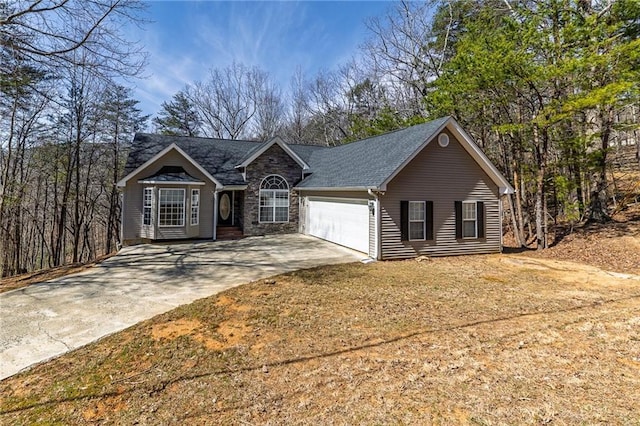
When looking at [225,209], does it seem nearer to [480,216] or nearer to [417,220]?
[417,220]

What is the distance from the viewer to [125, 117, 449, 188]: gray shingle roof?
11995mm

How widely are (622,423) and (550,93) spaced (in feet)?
44.2

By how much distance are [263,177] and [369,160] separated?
622 centimetres

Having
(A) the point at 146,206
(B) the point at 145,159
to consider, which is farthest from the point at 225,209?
(B) the point at 145,159

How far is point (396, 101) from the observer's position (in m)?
25.9

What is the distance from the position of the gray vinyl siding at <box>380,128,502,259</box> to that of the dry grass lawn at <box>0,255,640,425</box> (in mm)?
4411

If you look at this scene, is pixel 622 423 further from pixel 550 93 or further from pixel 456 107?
pixel 456 107

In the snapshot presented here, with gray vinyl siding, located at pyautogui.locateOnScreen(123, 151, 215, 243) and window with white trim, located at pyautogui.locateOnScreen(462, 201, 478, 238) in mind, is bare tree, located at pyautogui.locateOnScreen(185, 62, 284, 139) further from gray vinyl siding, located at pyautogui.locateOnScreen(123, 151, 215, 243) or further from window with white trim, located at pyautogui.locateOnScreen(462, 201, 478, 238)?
window with white trim, located at pyautogui.locateOnScreen(462, 201, 478, 238)

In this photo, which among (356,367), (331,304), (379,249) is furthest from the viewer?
(379,249)

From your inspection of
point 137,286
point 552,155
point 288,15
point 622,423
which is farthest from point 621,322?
point 288,15

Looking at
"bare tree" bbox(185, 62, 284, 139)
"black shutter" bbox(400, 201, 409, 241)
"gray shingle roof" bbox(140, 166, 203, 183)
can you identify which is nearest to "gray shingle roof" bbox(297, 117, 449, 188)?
"black shutter" bbox(400, 201, 409, 241)

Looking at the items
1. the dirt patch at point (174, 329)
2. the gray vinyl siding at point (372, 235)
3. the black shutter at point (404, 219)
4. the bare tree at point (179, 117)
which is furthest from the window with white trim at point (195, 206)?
the bare tree at point (179, 117)

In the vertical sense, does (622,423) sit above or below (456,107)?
below

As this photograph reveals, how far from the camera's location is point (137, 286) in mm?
8117
